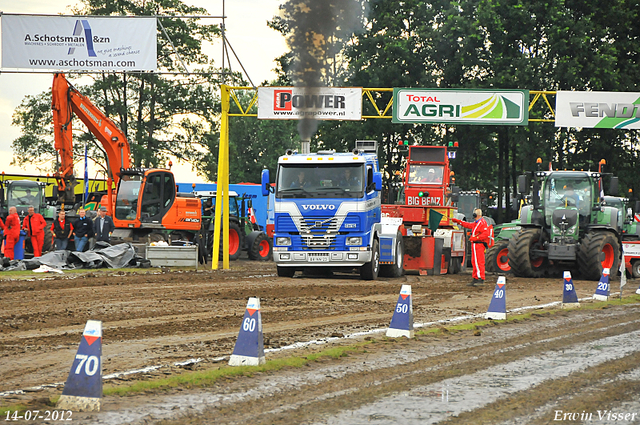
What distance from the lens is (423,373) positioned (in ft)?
27.7

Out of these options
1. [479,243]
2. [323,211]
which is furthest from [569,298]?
[323,211]

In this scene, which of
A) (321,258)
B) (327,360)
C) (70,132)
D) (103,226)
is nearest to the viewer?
(327,360)

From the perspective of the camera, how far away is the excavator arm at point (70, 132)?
26.7 metres

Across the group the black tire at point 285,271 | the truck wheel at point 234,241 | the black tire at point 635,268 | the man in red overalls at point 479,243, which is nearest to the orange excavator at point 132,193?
the truck wheel at point 234,241

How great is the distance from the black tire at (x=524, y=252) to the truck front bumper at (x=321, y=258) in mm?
4871

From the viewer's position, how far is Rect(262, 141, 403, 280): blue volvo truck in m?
20.2

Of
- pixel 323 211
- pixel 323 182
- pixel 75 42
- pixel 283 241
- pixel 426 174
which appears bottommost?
pixel 283 241

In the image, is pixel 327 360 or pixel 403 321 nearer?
pixel 327 360

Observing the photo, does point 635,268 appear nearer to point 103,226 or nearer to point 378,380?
point 103,226

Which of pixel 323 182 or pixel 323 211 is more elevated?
pixel 323 182

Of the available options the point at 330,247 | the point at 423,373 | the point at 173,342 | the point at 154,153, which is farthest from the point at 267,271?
the point at 154,153

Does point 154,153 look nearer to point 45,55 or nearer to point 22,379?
point 45,55

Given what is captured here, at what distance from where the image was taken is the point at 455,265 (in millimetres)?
26141

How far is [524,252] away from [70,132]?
14.7m
